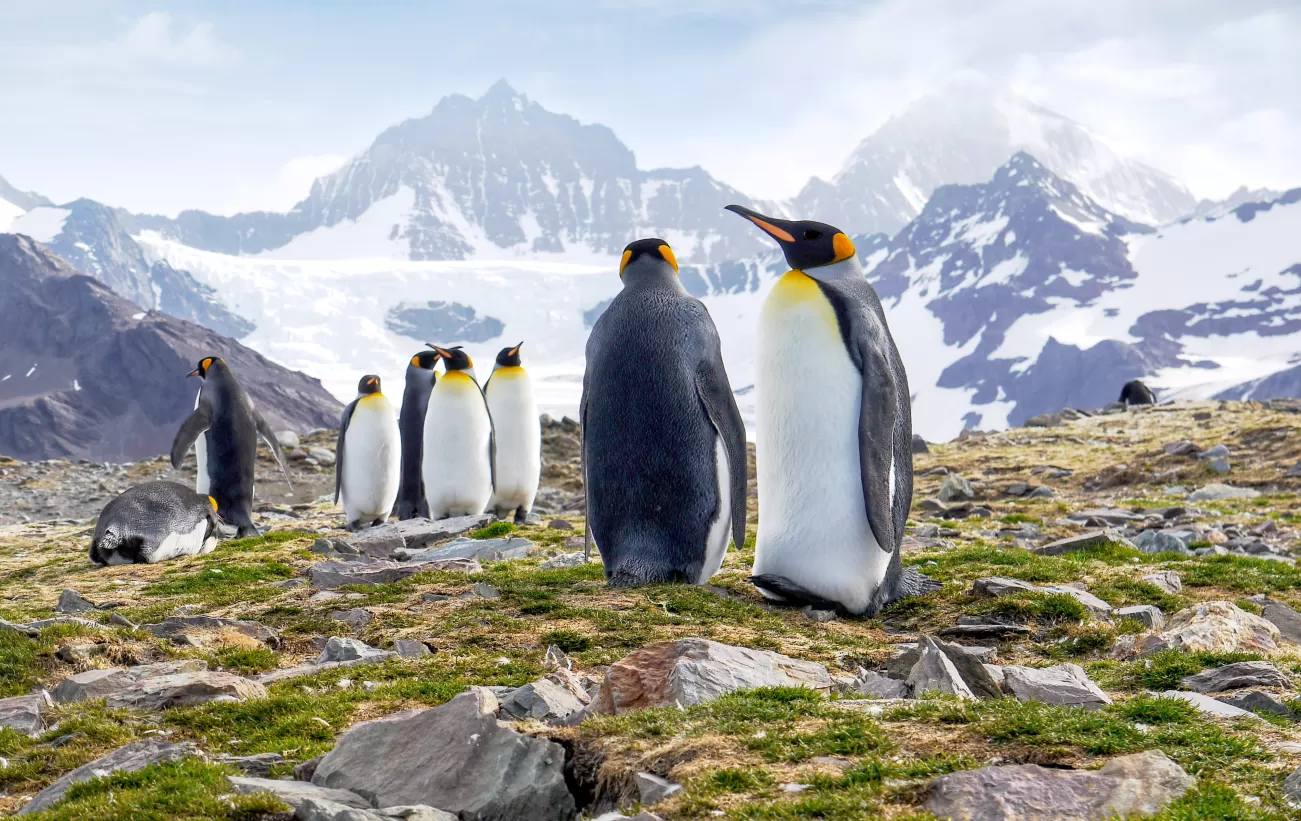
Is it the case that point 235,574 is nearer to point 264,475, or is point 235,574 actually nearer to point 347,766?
point 347,766

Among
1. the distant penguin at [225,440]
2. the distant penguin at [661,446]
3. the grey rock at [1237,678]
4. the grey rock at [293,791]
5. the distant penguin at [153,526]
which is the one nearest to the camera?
the grey rock at [293,791]

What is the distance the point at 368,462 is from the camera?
1644 centimetres

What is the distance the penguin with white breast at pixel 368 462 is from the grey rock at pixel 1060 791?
1390 cm

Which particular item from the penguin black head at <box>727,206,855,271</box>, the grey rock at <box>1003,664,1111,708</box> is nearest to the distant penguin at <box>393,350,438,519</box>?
the penguin black head at <box>727,206,855,271</box>

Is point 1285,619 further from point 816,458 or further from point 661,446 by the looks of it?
point 661,446

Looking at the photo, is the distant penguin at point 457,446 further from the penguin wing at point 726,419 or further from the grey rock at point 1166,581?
the grey rock at point 1166,581

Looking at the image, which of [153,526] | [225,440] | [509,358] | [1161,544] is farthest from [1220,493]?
[153,526]

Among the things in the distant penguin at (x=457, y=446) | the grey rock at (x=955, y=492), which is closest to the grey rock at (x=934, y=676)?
the distant penguin at (x=457, y=446)

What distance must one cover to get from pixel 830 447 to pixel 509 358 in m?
9.42

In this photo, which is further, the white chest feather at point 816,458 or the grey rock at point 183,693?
the white chest feather at point 816,458

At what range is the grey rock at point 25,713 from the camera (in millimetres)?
5344

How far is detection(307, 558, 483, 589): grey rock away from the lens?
30.2ft

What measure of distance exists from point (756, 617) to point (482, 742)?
11.5ft

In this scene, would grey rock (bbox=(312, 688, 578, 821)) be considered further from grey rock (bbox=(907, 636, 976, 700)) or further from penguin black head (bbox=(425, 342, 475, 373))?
penguin black head (bbox=(425, 342, 475, 373))
